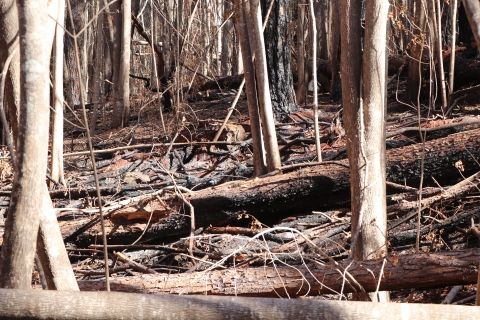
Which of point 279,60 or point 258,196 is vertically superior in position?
point 279,60

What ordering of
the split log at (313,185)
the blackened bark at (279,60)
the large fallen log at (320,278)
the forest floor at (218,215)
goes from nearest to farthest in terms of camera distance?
the large fallen log at (320,278), the forest floor at (218,215), the split log at (313,185), the blackened bark at (279,60)

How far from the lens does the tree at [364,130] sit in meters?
3.64

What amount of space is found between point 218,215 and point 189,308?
3.50m

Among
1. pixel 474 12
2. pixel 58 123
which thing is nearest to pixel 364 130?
pixel 474 12

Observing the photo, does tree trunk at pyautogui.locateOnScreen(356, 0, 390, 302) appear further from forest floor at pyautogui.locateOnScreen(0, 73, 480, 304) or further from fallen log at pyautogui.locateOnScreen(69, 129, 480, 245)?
fallen log at pyautogui.locateOnScreen(69, 129, 480, 245)

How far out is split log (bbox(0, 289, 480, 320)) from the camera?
2176 millimetres

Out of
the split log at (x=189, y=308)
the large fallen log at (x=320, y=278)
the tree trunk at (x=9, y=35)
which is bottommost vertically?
the large fallen log at (x=320, y=278)

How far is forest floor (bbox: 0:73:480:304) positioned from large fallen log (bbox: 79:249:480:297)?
0.11m

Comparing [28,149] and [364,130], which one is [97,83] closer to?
[364,130]

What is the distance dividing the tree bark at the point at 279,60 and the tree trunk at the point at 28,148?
23.2 feet

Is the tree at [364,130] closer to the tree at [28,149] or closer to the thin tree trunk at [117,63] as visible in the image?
the tree at [28,149]

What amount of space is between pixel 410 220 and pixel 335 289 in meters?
1.68

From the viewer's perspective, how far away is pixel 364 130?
3699 mm

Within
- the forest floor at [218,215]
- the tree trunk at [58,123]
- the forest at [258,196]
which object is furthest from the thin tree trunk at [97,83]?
the tree trunk at [58,123]
